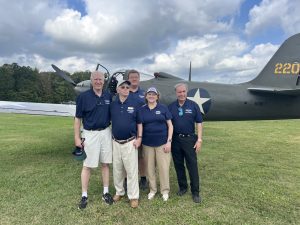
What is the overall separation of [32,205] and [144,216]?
1647 mm

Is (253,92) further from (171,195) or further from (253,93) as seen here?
(171,195)

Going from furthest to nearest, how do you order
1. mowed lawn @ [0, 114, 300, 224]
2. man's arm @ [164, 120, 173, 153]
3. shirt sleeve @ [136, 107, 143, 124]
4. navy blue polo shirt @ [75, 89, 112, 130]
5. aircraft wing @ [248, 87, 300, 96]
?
1. aircraft wing @ [248, 87, 300, 96]
2. man's arm @ [164, 120, 173, 153]
3. shirt sleeve @ [136, 107, 143, 124]
4. navy blue polo shirt @ [75, 89, 112, 130]
5. mowed lawn @ [0, 114, 300, 224]

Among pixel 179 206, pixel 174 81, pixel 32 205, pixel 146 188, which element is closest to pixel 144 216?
pixel 179 206

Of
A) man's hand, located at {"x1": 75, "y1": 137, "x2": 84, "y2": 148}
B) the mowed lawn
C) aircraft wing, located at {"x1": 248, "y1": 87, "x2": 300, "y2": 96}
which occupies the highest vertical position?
aircraft wing, located at {"x1": 248, "y1": 87, "x2": 300, "y2": 96}

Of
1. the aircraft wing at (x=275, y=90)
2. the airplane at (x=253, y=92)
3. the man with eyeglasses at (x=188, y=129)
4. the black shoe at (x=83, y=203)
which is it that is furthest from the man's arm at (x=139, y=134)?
the aircraft wing at (x=275, y=90)

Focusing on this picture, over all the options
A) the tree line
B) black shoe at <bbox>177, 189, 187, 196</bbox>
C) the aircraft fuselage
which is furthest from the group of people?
the tree line

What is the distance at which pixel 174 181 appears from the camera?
18.3ft

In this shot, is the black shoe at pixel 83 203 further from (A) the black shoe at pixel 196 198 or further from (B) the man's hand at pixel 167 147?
(A) the black shoe at pixel 196 198

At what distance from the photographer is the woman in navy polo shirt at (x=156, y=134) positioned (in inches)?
173

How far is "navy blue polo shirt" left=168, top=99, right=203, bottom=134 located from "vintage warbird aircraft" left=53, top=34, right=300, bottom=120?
89.9 inches

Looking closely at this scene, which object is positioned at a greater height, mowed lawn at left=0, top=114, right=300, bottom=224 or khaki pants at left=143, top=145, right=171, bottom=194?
khaki pants at left=143, top=145, right=171, bottom=194

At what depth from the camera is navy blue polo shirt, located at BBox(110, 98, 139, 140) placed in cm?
425

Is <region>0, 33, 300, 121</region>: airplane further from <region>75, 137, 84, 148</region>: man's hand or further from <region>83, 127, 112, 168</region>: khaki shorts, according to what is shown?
<region>75, 137, 84, 148</region>: man's hand

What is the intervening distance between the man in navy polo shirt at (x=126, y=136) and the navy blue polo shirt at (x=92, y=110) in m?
0.13
